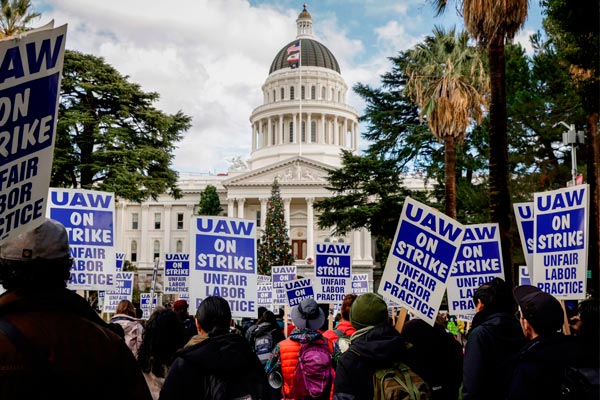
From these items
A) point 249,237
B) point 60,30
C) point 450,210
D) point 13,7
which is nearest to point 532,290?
point 60,30

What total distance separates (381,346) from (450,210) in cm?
1623

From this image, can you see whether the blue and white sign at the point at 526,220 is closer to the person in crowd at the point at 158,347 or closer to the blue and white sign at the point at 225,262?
the blue and white sign at the point at 225,262

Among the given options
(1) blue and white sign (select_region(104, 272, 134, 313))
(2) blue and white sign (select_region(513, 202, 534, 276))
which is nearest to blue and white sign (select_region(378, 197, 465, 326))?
(2) blue and white sign (select_region(513, 202, 534, 276))

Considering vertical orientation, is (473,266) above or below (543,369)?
above

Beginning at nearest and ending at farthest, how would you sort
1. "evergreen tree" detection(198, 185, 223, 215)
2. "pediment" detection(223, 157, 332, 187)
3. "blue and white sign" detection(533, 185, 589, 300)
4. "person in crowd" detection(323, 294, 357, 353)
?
"person in crowd" detection(323, 294, 357, 353) < "blue and white sign" detection(533, 185, 589, 300) < "evergreen tree" detection(198, 185, 223, 215) < "pediment" detection(223, 157, 332, 187)

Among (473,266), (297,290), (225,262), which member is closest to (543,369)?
(225,262)

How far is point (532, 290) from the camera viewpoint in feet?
13.8

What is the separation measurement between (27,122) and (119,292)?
12.6 meters

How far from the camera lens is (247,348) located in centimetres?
393

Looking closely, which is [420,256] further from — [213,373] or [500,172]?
[500,172]

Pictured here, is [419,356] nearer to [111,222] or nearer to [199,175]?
[111,222]

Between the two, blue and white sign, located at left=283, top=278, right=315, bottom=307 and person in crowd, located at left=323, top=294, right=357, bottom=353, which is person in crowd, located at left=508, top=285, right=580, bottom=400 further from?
blue and white sign, located at left=283, top=278, right=315, bottom=307

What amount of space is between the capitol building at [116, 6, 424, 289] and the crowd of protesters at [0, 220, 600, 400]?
6155 cm

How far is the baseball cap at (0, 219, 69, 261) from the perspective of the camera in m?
2.25
